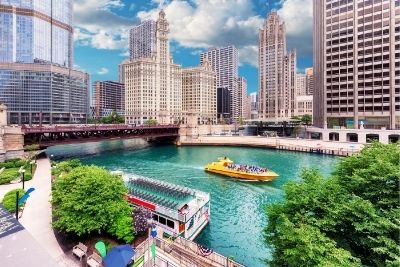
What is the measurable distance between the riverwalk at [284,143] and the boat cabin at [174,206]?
5520 cm

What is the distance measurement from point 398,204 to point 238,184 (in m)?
34.9

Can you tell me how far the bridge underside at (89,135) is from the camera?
72.2 meters

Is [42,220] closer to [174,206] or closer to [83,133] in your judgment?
[174,206]

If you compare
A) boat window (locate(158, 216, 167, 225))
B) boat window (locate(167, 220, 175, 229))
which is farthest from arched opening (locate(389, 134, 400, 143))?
boat window (locate(158, 216, 167, 225))

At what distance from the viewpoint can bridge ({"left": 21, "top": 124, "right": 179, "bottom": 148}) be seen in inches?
2802

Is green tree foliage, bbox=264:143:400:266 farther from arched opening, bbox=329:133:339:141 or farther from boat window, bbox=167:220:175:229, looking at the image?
arched opening, bbox=329:133:339:141

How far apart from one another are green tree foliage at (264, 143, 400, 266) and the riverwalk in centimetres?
5930

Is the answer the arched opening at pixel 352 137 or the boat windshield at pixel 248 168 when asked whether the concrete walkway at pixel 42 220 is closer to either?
the boat windshield at pixel 248 168

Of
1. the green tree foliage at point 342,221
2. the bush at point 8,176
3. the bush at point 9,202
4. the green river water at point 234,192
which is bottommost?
the green river water at point 234,192

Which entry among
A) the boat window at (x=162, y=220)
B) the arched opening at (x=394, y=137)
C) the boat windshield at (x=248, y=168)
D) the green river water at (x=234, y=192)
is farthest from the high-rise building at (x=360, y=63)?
the boat window at (x=162, y=220)

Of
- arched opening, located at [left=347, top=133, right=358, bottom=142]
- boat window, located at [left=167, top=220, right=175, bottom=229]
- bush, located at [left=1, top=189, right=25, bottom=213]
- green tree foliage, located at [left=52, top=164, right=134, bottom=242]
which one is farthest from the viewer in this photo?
arched opening, located at [left=347, top=133, right=358, bottom=142]

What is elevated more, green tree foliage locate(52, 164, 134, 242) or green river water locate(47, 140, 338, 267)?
green tree foliage locate(52, 164, 134, 242)

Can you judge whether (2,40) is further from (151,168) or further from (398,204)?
(398,204)

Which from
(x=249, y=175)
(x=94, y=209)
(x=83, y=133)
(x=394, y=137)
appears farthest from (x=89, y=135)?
(x=394, y=137)
